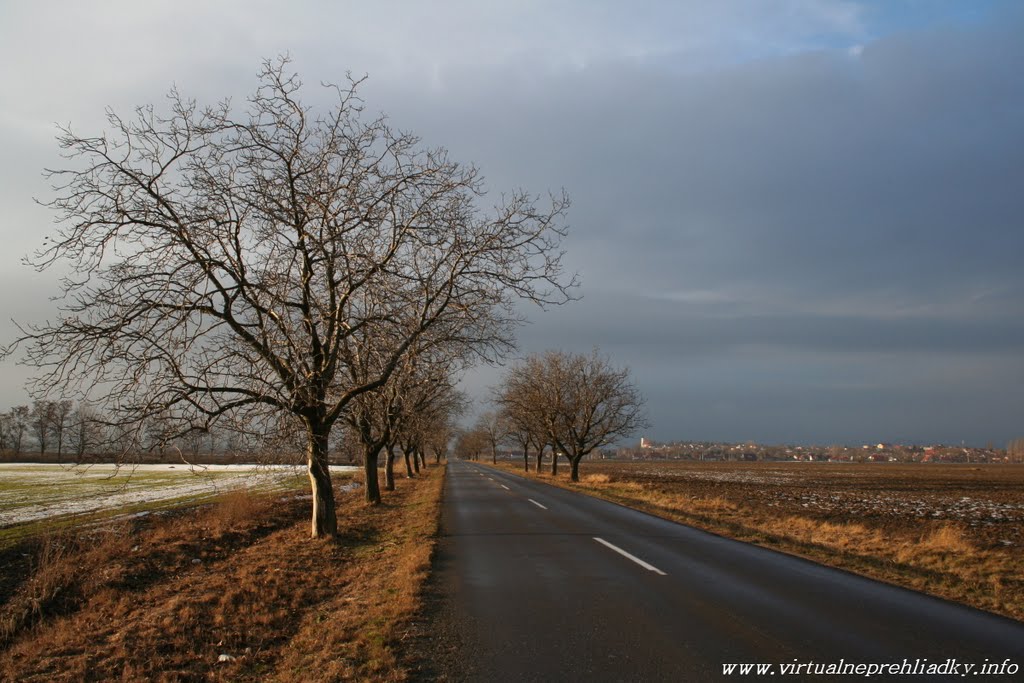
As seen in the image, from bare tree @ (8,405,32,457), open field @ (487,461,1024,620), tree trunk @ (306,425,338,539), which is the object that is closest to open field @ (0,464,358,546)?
tree trunk @ (306,425,338,539)

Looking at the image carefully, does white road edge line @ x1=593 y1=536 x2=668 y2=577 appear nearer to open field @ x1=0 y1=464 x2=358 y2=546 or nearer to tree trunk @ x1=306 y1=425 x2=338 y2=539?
tree trunk @ x1=306 y1=425 x2=338 y2=539

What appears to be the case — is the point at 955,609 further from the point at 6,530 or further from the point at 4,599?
the point at 6,530

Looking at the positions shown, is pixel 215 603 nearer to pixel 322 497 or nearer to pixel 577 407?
pixel 322 497

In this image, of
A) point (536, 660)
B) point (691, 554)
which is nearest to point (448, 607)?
point (536, 660)

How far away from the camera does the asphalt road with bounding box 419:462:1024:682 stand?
523 centimetres

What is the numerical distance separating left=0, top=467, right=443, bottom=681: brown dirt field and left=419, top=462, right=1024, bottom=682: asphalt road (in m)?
0.77

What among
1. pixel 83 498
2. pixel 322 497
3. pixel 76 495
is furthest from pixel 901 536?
pixel 76 495

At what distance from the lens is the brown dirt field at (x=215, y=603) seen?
6.12 m

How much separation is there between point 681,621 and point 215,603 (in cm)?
640

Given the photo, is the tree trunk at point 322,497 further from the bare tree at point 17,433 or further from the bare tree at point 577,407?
the bare tree at point 17,433

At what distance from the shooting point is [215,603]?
28.8 ft

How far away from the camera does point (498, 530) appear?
578 inches

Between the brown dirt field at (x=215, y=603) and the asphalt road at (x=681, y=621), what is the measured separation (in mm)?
769

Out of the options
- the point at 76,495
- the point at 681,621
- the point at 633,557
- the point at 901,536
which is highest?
the point at 681,621
